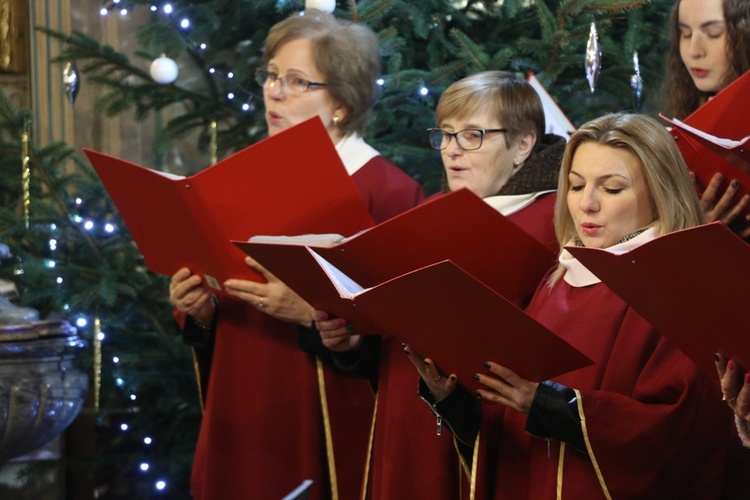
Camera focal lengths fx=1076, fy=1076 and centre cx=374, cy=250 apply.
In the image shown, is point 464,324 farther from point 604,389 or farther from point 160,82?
point 160,82

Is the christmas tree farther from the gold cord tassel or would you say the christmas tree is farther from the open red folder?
the open red folder

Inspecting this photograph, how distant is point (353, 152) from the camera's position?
3.29m

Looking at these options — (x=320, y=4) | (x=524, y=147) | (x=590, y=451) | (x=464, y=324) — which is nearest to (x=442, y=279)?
(x=464, y=324)

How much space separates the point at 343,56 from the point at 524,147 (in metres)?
0.72

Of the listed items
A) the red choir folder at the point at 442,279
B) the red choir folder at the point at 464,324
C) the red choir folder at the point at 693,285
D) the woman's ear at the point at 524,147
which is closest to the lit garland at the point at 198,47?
the woman's ear at the point at 524,147

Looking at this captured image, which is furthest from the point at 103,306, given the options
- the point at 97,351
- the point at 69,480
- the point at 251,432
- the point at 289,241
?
the point at 289,241

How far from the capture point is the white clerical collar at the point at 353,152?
10.7 feet

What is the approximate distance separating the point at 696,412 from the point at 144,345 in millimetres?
2789

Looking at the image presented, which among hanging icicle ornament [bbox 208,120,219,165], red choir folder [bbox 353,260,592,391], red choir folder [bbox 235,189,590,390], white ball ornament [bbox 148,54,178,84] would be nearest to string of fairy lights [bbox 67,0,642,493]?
white ball ornament [bbox 148,54,178,84]

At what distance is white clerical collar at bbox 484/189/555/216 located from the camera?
9.00ft

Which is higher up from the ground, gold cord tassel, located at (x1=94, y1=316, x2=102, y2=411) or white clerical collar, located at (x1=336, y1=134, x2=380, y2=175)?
white clerical collar, located at (x1=336, y1=134, x2=380, y2=175)

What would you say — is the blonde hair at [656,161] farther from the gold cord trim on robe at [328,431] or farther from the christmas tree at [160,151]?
the christmas tree at [160,151]

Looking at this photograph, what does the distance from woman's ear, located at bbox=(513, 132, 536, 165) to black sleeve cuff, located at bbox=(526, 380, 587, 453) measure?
2.74 ft

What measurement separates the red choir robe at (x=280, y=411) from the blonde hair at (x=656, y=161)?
92cm
